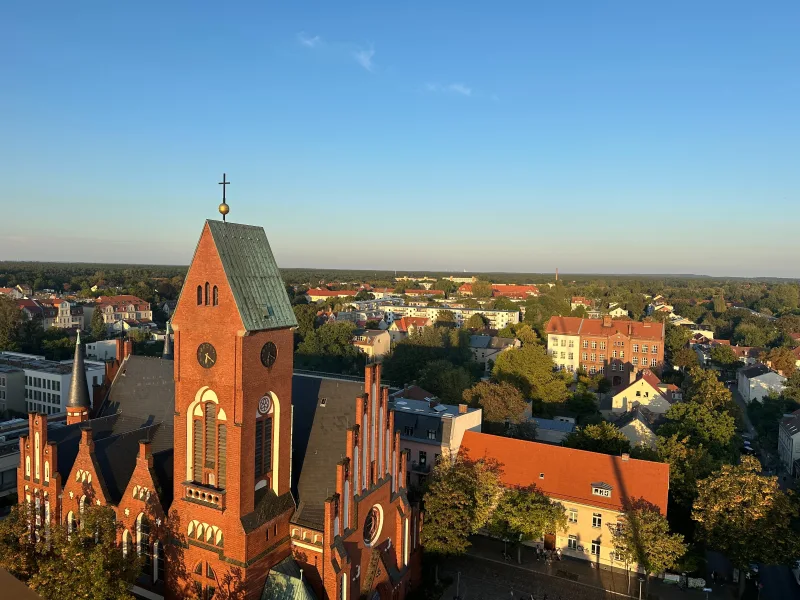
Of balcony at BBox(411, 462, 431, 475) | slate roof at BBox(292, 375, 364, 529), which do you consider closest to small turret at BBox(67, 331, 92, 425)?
slate roof at BBox(292, 375, 364, 529)

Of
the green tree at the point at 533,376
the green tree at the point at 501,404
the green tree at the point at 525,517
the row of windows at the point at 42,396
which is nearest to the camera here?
the green tree at the point at 525,517

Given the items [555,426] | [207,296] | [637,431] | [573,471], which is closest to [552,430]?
[555,426]

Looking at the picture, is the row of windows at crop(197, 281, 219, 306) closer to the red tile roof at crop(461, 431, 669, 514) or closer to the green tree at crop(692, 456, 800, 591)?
the red tile roof at crop(461, 431, 669, 514)

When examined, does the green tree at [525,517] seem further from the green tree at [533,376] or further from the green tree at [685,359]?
the green tree at [685,359]

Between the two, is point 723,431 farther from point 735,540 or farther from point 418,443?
point 418,443

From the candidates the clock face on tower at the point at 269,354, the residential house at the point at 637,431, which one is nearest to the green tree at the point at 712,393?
the residential house at the point at 637,431

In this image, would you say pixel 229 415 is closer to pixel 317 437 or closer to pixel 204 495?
pixel 204 495

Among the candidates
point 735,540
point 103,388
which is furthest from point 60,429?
point 735,540
